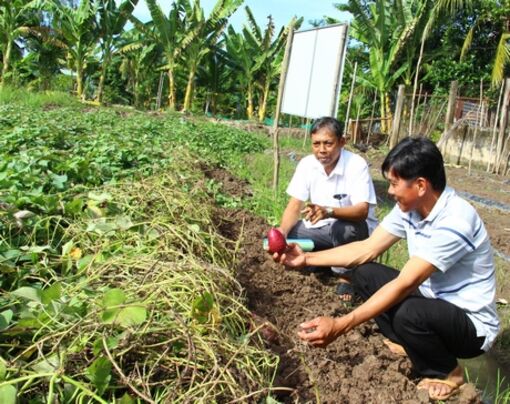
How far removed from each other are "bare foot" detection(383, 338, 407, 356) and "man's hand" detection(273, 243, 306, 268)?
64 cm

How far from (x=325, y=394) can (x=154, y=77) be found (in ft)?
74.2

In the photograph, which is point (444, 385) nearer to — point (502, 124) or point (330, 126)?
point (330, 126)

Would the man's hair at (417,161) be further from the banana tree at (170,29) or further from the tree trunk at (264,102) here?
the tree trunk at (264,102)

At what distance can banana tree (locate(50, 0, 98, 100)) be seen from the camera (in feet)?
51.3

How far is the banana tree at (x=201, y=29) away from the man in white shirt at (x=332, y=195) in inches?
544

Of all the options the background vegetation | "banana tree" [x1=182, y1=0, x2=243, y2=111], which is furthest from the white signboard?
"banana tree" [x1=182, y1=0, x2=243, y2=111]

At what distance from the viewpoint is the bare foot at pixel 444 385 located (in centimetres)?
222

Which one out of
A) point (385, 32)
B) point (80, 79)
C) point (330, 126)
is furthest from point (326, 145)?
point (80, 79)

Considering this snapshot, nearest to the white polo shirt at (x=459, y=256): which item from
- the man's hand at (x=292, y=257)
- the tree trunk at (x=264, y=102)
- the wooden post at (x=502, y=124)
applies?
the man's hand at (x=292, y=257)

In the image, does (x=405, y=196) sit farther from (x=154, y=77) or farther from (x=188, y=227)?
(x=154, y=77)

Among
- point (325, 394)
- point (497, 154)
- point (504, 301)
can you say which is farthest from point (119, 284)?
point (497, 154)

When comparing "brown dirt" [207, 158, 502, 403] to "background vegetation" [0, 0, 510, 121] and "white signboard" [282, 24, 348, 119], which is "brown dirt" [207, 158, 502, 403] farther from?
"background vegetation" [0, 0, 510, 121]

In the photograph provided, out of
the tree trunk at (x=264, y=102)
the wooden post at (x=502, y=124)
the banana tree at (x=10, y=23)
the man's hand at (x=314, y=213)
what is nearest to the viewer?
the man's hand at (x=314, y=213)

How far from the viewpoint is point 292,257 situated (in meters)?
2.83
